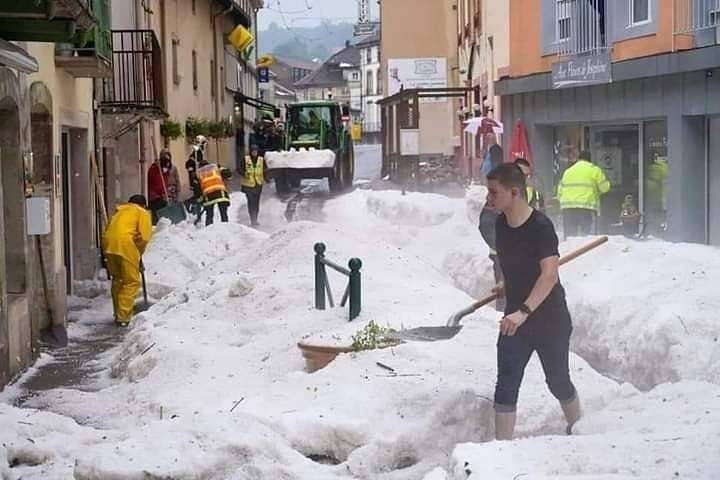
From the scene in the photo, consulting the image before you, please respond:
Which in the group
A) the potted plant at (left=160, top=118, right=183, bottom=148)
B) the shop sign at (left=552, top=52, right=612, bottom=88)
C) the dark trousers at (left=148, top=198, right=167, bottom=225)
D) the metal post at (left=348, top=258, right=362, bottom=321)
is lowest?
the metal post at (left=348, top=258, right=362, bottom=321)

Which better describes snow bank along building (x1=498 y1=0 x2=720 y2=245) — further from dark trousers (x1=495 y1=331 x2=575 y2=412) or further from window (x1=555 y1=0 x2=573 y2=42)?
dark trousers (x1=495 y1=331 x2=575 y2=412)

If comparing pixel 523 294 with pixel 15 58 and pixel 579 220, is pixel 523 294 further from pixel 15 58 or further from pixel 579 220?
pixel 579 220

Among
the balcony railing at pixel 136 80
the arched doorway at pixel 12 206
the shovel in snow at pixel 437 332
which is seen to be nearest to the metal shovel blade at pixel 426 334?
the shovel in snow at pixel 437 332

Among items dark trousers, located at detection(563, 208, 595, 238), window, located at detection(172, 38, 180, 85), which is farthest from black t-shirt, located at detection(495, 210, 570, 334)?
window, located at detection(172, 38, 180, 85)

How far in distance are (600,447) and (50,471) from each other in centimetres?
313

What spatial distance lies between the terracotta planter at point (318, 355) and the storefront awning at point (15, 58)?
11.1ft

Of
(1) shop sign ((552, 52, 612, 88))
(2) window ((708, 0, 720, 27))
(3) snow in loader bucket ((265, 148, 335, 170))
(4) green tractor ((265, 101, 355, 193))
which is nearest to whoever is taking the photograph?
(2) window ((708, 0, 720, 27))

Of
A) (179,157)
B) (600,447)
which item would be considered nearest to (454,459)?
(600,447)

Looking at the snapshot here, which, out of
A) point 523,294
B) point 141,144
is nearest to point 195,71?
point 141,144

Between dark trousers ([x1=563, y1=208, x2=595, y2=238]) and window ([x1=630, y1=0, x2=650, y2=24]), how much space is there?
342 centimetres

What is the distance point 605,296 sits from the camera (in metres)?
11.7

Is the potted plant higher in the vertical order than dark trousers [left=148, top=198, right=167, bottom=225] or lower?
higher

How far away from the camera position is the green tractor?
116 feet

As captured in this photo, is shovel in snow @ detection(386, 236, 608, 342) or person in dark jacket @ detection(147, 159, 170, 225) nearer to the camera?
shovel in snow @ detection(386, 236, 608, 342)
